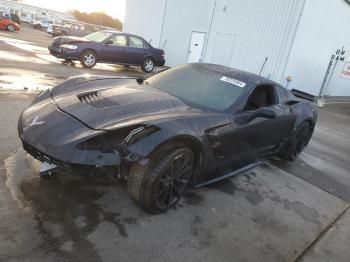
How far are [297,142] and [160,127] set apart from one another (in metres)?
3.47

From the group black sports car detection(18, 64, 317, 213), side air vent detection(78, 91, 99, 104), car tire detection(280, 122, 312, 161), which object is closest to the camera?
black sports car detection(18, 64, 317, 213)

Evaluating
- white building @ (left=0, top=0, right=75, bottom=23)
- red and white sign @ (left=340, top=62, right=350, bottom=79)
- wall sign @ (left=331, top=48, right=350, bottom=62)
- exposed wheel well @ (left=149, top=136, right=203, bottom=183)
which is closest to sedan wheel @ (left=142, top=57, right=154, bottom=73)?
red and white sign @ (left=340, top=62, right=350, bottom=79)

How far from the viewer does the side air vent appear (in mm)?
3344

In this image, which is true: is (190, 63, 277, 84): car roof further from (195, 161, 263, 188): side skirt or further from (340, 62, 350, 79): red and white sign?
(340, 62, 350, 79): red and white sign

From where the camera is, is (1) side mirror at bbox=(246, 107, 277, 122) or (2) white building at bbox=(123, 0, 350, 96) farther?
(2) white building at bbox=(123, 0, 350, 96)

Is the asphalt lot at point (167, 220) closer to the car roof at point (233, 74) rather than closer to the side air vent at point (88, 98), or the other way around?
the side air vent at point (88, 98)

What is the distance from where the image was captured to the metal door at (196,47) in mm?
16375

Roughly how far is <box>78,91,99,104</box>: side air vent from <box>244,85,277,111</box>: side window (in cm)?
174

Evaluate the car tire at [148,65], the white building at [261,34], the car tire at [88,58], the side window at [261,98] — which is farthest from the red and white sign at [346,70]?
the side window at [261,98]

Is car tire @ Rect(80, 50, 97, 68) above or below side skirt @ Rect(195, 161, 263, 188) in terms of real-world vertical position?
below

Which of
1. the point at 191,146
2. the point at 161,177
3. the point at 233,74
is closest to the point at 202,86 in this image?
the point at 233,74

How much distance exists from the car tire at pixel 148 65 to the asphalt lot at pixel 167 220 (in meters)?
9.31

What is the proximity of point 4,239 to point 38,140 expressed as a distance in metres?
0.81

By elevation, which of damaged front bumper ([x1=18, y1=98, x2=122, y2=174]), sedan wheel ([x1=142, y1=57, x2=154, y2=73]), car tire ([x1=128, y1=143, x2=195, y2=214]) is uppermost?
damaged front bumper ([x1=18, y1=98, x2=122, y2=174])
